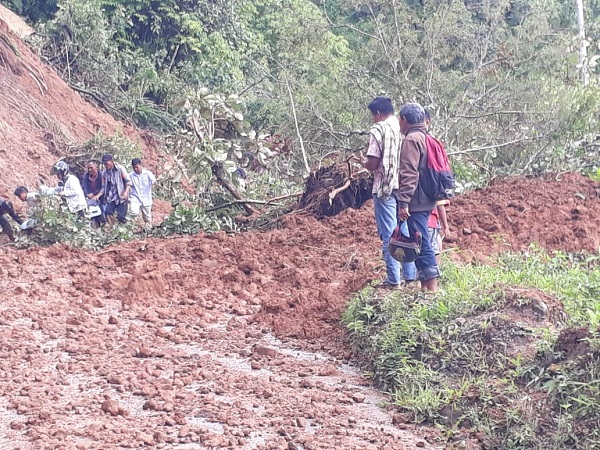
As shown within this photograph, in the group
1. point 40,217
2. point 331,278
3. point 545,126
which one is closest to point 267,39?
point 545,126

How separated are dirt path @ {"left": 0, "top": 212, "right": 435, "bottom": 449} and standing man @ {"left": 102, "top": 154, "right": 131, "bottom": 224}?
2.47 metres

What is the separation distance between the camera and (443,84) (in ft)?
43.7

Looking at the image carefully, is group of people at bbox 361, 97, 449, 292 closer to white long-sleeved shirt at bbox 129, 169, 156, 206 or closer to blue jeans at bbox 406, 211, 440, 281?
blue jeans at bbox 406, 211, 440, 281

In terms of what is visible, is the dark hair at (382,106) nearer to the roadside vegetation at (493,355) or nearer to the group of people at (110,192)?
the roadside vegetation at (493,355)

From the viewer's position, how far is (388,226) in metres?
6.46

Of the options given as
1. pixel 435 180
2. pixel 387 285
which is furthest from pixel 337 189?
pixel 435 180

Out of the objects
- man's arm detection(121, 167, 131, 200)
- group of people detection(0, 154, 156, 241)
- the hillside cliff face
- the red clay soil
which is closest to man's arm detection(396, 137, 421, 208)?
the red clay soil

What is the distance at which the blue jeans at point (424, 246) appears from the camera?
5.93 m

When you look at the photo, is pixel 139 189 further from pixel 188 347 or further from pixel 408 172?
pixel 408 172

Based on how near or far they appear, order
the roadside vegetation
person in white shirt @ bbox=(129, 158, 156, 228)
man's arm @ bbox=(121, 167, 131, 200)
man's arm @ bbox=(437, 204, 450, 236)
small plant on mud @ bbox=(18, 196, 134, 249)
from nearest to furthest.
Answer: the roadside vegetation
man's arm @ bbox=(437, 204, 450, 236)
small plant on mud @ bbox=(18, 196, 134, 249)
man's arm @ bbox=(121, 167, 131, 200)
person in white shirt @ bbox=(129, 158, 156, 228)

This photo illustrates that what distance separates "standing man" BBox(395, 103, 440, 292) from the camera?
5789 mm

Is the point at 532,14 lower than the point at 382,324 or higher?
higher

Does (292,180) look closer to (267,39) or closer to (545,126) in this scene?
(545,126)

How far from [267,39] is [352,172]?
15528 millimetres
